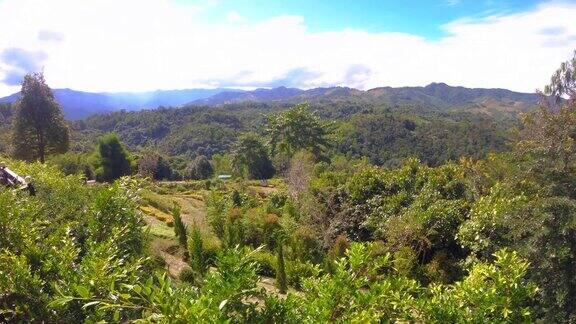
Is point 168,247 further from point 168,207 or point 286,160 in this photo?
point 286,160

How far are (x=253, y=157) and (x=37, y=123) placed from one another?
2780 centimetres

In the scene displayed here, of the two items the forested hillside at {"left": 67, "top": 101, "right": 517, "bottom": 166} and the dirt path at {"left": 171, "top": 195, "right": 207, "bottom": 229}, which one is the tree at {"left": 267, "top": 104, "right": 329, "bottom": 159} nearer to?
the dirt path at {"left": 171, "top": 195, "right": 207, "bottom": 229}

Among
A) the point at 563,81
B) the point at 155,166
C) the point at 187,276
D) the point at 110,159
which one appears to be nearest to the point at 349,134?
the point at 155,166

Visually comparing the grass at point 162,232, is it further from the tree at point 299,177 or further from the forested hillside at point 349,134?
the forested hillside at point 349,134

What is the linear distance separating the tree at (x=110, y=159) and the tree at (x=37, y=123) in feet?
38.8

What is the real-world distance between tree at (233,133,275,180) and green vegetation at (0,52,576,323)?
73.9ft

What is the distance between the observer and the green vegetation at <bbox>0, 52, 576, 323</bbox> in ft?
9.01

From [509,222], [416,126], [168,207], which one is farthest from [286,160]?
[416,126]

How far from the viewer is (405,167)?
14039 mm

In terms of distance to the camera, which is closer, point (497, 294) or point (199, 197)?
point (497, 294)

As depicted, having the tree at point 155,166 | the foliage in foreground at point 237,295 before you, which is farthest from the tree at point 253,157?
the foliage in foreground at point 237,295

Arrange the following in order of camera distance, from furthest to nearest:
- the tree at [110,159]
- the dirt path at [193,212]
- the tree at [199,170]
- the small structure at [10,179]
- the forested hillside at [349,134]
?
the forested hillside at [349,134]
the tree at [199,170]
the tree at [110,159]
the dirt path at [193,212]
the small structure at [10,179]

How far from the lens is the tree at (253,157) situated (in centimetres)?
4775

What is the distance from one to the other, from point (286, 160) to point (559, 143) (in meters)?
24.9
